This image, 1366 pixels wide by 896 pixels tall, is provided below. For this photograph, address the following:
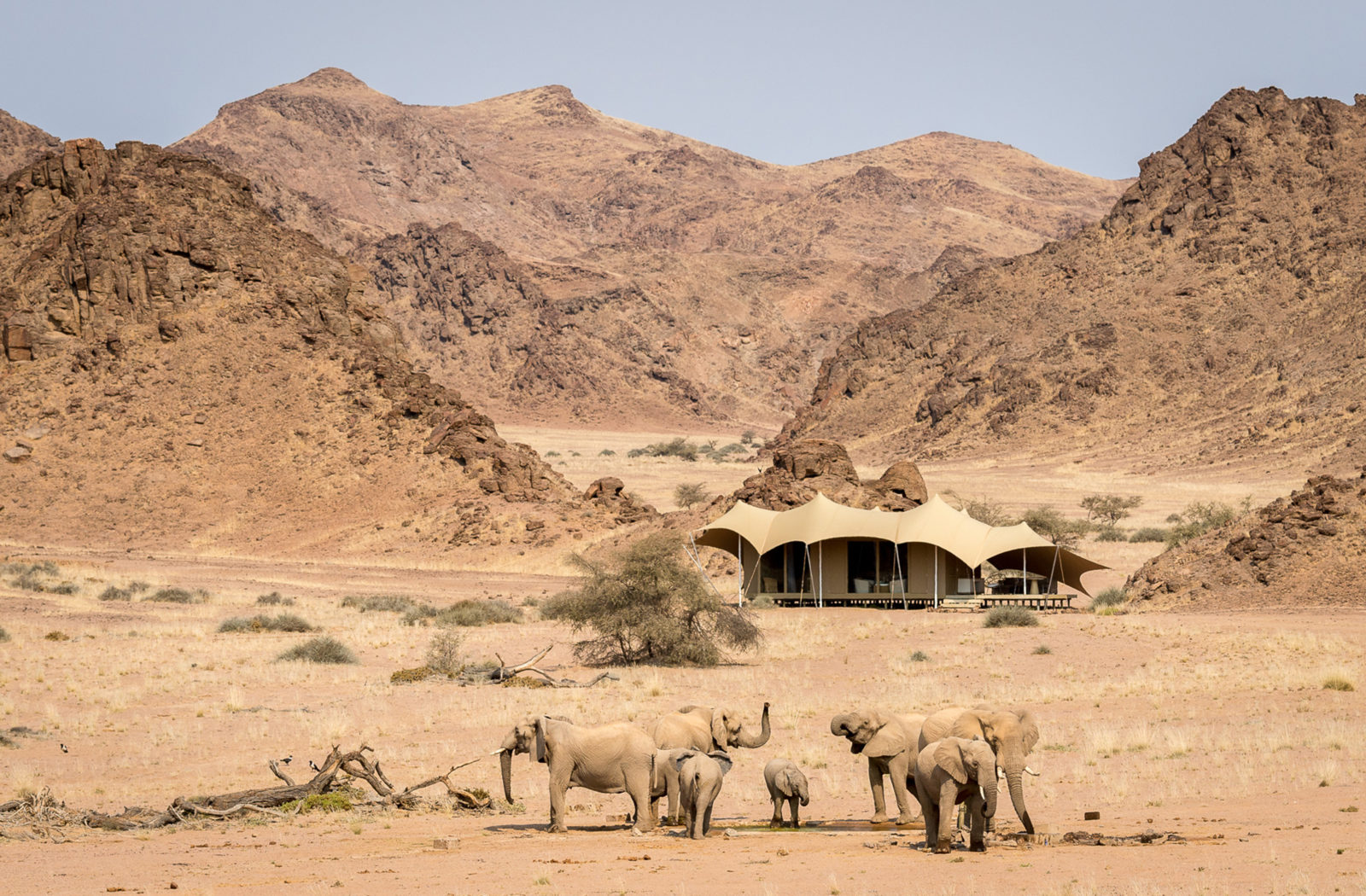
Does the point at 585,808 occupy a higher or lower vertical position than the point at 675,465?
lower

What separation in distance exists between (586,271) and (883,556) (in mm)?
102027

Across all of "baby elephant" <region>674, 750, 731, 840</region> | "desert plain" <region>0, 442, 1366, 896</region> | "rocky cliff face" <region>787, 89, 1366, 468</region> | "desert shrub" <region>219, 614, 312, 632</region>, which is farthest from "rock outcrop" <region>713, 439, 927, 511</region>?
"baby elephant" <region>674, 750, 731, 840</region>

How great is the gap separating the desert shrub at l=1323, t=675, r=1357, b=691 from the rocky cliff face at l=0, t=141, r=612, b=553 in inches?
1189

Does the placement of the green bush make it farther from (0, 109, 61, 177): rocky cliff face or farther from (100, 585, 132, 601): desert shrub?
(0, 109, 61, 177): rocky cliff face

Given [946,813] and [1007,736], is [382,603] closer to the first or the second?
[1007,736]

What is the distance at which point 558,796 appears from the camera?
1123cm

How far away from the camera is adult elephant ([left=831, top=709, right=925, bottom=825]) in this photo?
11.1 meters

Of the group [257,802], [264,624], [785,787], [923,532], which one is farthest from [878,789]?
[923,532]

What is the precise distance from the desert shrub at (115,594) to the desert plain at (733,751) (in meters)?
0.71

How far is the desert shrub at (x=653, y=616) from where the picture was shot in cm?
2436

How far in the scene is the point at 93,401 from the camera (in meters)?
55.1

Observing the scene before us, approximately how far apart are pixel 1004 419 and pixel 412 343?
195ft

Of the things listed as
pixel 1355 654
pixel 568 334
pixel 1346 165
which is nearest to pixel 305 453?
pixel 1355 654

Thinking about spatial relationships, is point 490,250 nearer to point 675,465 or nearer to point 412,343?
point 412,343
